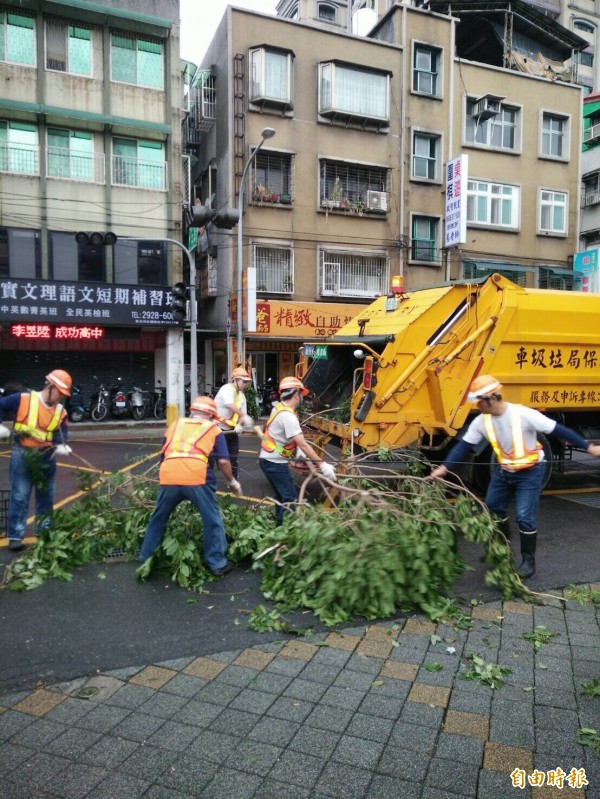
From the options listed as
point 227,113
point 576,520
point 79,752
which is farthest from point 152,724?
point 227,113

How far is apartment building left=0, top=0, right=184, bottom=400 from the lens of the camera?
17359mm

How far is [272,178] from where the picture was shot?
66.3 feet

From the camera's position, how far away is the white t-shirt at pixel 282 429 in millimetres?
5770

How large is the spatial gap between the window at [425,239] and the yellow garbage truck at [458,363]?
13.9 m

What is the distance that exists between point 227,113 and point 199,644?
1924 centimetres

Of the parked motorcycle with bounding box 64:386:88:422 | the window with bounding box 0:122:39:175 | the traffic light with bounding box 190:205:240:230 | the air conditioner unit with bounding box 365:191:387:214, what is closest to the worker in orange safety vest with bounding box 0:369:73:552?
the traffic light with bounding box 190:205:240:230

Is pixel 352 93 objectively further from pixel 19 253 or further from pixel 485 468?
pixel 485 468

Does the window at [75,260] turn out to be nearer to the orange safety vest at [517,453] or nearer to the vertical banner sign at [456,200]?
the vertical banner sign at [456,200]

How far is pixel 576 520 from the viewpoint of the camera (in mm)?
7223

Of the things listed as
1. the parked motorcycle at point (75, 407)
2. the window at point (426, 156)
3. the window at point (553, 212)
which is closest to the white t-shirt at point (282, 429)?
the parked motorcycle at point (75, 407)

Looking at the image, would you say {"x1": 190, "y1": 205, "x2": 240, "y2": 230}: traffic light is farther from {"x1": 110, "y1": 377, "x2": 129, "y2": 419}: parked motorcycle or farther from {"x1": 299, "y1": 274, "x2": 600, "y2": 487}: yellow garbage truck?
{"x1": 110, "y1": 377, "x2": 129, "y2": 419}: parked motorcycle

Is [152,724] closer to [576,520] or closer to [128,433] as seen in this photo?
[576,520]

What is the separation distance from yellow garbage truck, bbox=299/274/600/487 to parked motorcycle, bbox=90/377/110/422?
36.2ft

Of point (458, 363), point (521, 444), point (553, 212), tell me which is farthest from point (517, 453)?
point (553, 212)
